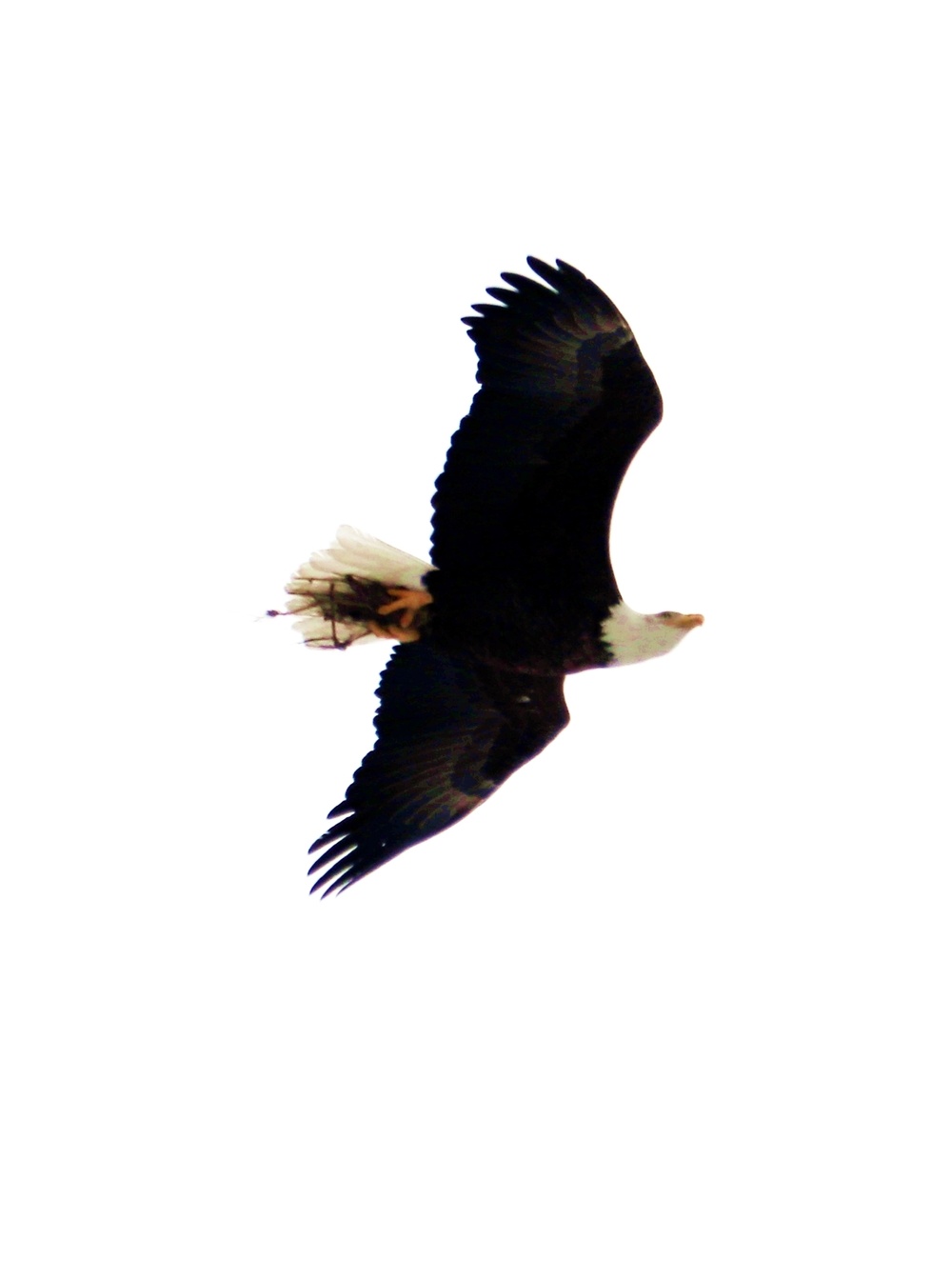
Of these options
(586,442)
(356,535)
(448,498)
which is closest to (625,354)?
(586,442)

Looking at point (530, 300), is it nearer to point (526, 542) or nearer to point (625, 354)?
point (625, 354)

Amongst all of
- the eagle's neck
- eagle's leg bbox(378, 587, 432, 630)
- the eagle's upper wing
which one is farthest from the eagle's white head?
eagle's leg bbox(378, 587, 432, 630)

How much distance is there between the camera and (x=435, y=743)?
764cm

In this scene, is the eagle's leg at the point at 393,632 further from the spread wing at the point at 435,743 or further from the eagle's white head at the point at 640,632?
the eagle's white head at the point at 640,632

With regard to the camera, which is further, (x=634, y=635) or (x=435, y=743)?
(x=435, y=743)

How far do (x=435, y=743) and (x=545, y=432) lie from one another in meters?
1.27

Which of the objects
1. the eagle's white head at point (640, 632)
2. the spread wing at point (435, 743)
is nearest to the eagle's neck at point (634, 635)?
the eagle's white head at point (640, 632)

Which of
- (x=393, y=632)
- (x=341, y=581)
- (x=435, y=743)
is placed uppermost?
(x=341, y=581)

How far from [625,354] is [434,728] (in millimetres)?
1572

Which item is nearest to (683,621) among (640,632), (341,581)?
(640,632)

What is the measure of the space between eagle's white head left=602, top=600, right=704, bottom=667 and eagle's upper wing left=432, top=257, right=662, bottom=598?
0.15m

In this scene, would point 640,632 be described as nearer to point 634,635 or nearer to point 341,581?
point 634,635

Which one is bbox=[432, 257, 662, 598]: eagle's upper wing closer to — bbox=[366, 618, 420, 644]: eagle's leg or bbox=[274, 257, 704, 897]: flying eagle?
bbox=[274, 257, 704, 897]: flying eagle

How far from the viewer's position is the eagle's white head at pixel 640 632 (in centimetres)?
734
